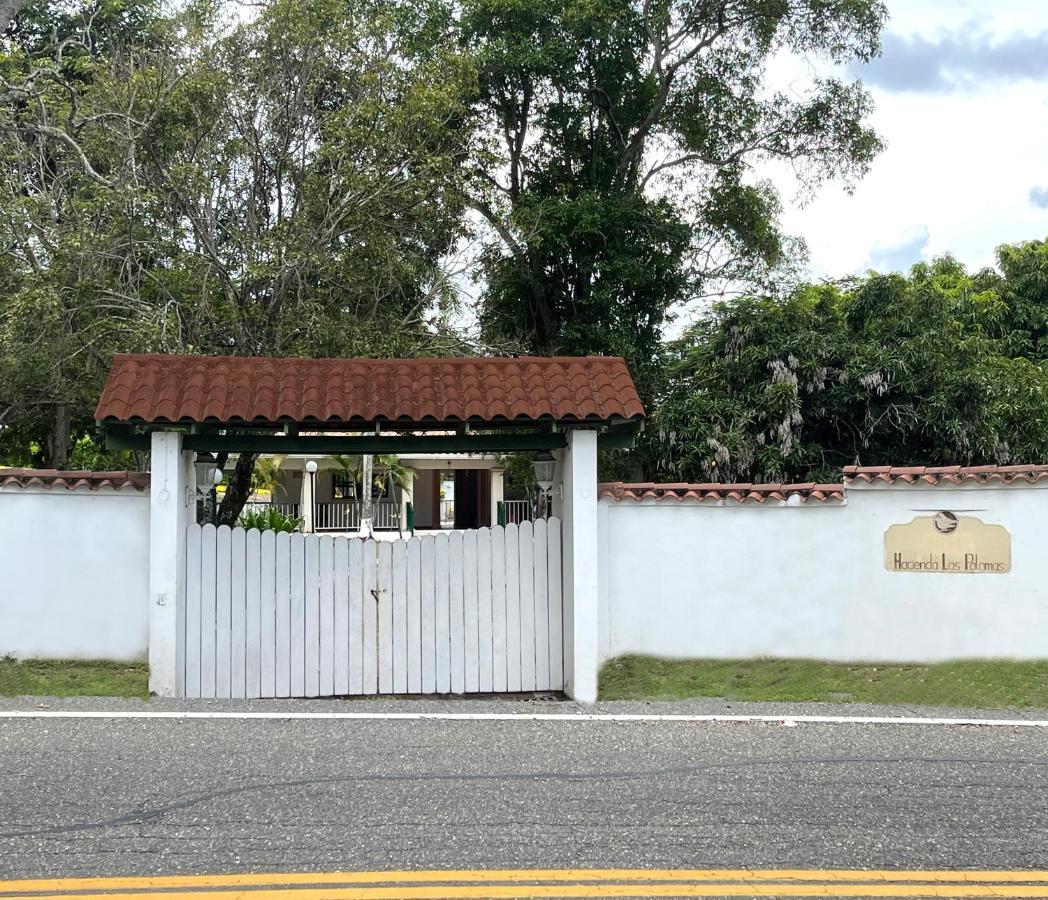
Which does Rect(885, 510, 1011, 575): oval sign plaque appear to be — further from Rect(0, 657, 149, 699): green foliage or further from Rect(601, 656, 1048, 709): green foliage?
Rect(0, 657, 149, 699): green foliage

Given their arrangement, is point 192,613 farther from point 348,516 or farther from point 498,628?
point 348,516

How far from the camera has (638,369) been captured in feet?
56.3

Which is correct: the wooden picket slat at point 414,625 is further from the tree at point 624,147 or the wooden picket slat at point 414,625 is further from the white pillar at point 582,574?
the tree at point 624,147

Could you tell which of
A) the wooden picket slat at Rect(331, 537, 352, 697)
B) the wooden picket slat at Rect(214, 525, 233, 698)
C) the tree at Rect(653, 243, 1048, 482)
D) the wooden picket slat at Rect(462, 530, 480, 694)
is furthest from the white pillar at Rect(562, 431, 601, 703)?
the tree at Rect(653, 243, 1048, 482)

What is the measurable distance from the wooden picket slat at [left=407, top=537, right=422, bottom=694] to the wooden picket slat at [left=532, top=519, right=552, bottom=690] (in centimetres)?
100

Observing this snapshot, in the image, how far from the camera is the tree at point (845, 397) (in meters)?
13.8

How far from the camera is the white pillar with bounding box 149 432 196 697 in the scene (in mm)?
7562

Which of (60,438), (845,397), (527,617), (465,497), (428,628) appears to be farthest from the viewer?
(465,497)

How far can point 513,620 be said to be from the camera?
319 inches

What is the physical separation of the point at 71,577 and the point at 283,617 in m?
1.83

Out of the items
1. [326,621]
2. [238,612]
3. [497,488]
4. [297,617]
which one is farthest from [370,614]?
[497,488]

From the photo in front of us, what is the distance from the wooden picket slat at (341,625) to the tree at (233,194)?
4160 millimetres

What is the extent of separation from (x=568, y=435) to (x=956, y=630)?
3997mm

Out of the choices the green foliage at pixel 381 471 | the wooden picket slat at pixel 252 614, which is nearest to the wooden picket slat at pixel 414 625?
the wooden picket slat at pixel 252 614
